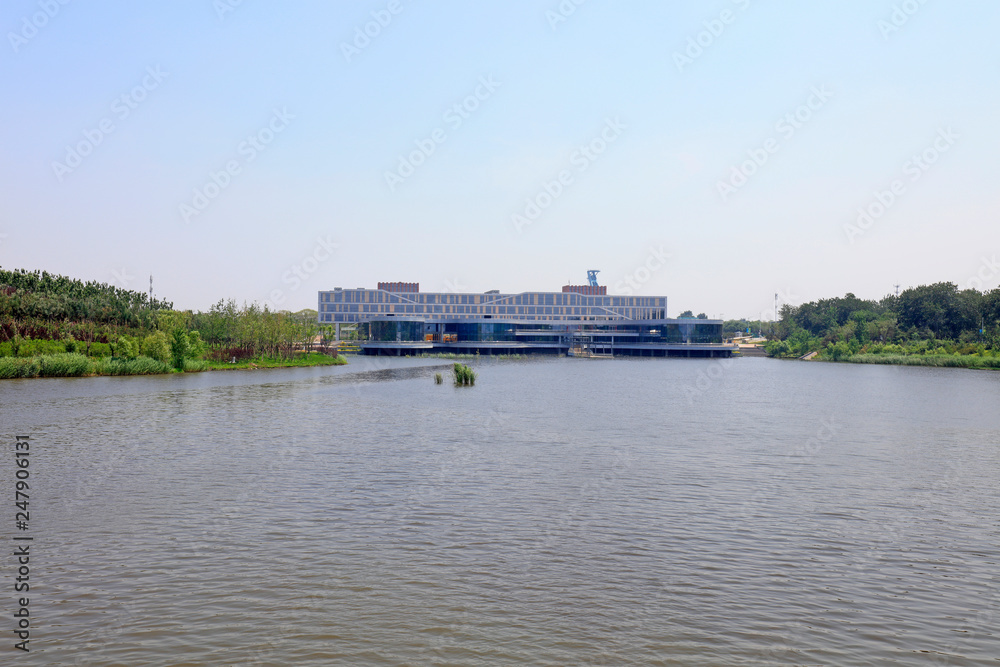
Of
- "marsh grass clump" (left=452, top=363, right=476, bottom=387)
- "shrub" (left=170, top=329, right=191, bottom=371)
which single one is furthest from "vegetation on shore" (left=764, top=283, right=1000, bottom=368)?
"shrub" (left=170, top=329, right=191, bottom=371)

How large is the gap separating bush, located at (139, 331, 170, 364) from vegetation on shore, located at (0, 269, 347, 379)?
90mm

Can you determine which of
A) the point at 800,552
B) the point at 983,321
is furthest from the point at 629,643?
the point at 983,321

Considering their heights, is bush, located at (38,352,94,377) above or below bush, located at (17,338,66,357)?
below

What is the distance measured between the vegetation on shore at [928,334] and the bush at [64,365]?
140805 millimetres

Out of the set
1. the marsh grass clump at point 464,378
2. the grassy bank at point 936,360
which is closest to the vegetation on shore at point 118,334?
Answer: the marsh grass clump at point 464,378

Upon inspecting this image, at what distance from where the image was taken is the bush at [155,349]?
90000 mm

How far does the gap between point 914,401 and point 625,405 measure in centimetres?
2819

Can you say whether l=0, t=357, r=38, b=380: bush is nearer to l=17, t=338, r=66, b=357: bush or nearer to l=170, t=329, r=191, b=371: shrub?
l=17, t=338, r=66, b=357: bush

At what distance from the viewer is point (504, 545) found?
19.5 m

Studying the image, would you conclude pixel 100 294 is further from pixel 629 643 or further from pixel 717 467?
pixel 629 643

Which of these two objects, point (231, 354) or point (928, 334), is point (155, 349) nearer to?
point (231, 354)

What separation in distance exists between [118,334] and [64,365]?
61.1ft

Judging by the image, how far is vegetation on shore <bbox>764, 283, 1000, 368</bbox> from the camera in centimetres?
14050

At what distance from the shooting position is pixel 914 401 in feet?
217
